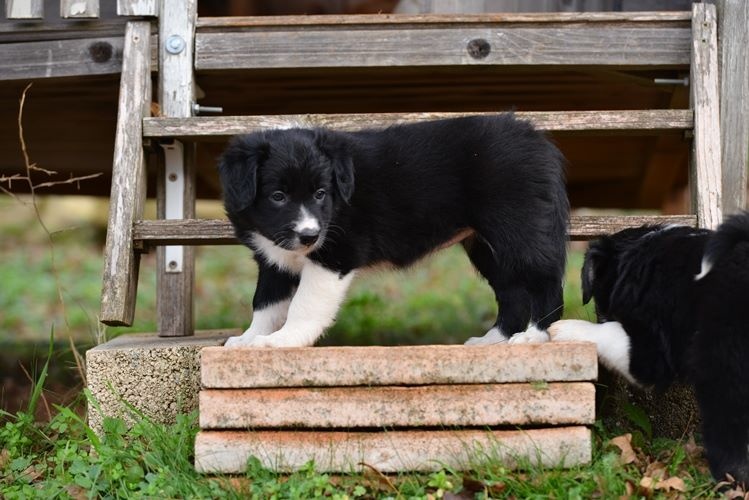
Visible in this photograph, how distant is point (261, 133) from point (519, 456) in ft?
5.66

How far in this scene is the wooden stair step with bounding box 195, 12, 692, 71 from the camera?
501cm

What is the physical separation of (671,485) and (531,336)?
0.83m

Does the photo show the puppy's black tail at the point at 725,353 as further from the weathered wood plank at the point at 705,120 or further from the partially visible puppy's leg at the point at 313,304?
the partially visible puppy's leg at the point at 313,304

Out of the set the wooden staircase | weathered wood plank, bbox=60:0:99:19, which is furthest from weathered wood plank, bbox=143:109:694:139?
weathered wood plank, bbox=60:0:99:19

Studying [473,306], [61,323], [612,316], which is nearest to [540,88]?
[612,316]

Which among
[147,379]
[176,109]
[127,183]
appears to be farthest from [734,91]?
[147,379]

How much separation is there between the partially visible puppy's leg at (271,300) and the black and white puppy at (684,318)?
1.22 metres

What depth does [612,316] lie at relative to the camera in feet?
13.1

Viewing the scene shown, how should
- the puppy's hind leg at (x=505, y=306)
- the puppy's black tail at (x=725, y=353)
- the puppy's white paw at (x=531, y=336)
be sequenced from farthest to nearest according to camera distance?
the puppy's hind leg at (x=505, y=306), the puppy's white paw at (x=531, y=336), the puppy's black tail at (x=725, y=353)

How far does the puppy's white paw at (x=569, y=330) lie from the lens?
383 centimetres

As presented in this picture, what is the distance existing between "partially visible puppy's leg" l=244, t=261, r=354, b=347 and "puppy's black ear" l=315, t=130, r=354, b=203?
0.34 m

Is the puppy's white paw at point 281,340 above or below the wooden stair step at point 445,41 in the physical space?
below

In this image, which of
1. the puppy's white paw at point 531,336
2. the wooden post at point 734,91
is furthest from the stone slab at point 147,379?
the wooden post at point 734,91

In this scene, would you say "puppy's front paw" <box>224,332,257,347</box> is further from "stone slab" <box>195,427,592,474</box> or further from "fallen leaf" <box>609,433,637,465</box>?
"fallen leaf" <box>609,433,637,465</box>
